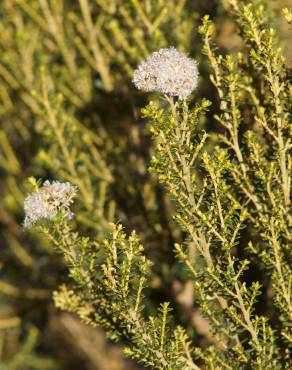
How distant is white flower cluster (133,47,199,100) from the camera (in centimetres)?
166

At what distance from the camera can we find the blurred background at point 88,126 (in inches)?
127

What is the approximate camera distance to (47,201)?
1.78 meters

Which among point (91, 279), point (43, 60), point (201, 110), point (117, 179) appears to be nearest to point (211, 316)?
point (91, 279)

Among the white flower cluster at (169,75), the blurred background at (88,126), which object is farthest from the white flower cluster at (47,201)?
the blurred background at (88,126)

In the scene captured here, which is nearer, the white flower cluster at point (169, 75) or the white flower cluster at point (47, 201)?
the white flower cluster at point (169, 75)

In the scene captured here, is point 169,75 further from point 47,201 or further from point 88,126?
point 88,126

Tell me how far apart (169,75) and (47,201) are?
2.05 feet

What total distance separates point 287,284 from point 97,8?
9.39 feet

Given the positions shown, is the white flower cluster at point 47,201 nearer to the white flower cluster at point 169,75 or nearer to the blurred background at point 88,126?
the white flower cluster at point 169,75

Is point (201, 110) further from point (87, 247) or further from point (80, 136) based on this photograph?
point (80, 136)

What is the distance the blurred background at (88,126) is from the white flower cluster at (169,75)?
1.31 metres

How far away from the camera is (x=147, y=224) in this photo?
3330 mm

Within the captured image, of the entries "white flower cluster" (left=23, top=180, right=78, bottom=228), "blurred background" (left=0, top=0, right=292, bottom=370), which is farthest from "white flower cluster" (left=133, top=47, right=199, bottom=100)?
"blurred background" (left=0, top=0, right=292, bottom=370)

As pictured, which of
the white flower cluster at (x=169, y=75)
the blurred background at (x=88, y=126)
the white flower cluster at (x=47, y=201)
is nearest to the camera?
the white flower cluster at (x=169, y=75)
